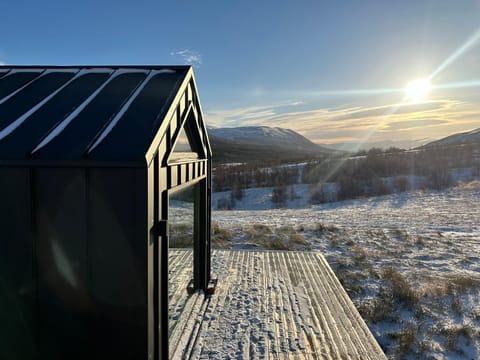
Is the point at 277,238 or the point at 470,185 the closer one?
the point at 277,238

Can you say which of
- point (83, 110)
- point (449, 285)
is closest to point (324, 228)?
point (449, 285)

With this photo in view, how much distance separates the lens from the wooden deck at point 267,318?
3.12m

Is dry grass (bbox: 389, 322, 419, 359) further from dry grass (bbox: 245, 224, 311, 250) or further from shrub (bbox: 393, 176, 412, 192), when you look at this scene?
shrub (bbox: 393, 176, 412, 192)

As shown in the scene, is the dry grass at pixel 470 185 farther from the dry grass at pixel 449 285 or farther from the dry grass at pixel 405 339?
the dry grass at pixel 405 339

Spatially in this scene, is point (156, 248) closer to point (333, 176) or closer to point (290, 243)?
point (290, 243)

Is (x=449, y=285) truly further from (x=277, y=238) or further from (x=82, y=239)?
(x=82, y=239)

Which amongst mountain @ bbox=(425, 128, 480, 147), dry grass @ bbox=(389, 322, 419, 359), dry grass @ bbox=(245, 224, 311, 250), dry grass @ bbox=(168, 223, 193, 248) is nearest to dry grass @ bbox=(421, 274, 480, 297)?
dry grass @ bbox=(389, 322, 419, 359)

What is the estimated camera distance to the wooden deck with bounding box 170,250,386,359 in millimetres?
3119

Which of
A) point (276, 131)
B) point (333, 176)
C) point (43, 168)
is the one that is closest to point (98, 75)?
point (43, 168)

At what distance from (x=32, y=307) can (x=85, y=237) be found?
583mm

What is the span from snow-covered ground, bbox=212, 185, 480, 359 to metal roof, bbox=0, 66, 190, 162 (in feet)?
11.8

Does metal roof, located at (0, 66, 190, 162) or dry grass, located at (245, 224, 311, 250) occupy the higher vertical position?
metal roof, located at (0, 66, 190, 162)

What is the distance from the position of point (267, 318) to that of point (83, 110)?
9.65 feet

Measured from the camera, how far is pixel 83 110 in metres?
2.38
